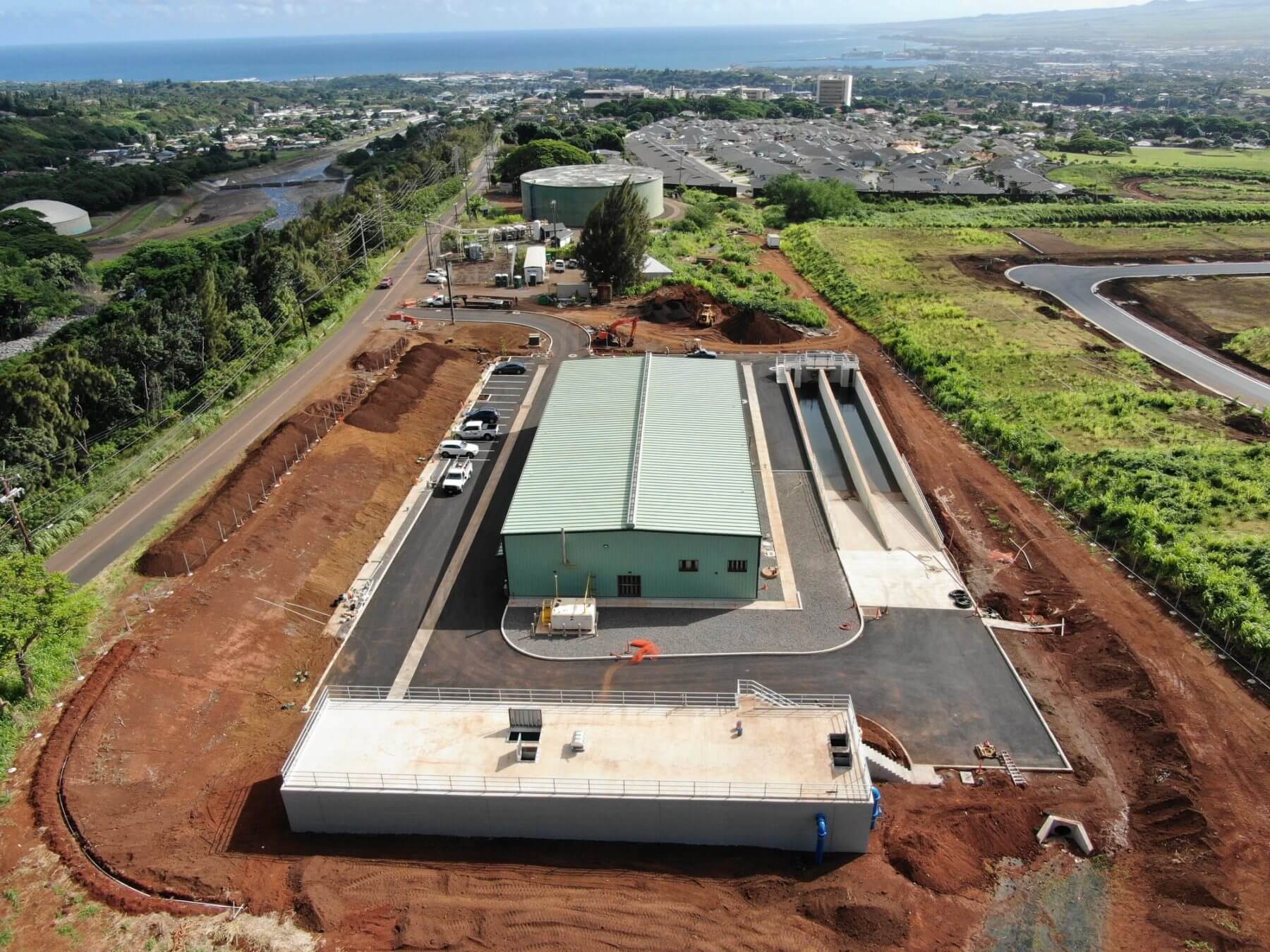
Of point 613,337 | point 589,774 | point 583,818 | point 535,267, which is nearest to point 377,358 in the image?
point 613,337

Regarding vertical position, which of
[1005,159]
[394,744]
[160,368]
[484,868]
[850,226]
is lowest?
[484,868]

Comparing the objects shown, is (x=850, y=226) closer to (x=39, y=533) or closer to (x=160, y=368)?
(x=160, y=368)

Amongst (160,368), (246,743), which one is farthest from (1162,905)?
(160,368)

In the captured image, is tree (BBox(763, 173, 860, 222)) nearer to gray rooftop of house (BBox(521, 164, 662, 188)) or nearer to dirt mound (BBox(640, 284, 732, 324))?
gray rooftop of house (BBox(521, 164, 662, 188))

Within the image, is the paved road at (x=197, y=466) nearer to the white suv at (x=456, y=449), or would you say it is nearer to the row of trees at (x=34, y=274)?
the white suv at (x=456, y=449)

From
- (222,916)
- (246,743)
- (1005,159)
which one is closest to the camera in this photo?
(222,916)

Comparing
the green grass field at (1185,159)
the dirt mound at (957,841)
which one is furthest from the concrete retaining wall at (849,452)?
the green grass field at (1185,159)

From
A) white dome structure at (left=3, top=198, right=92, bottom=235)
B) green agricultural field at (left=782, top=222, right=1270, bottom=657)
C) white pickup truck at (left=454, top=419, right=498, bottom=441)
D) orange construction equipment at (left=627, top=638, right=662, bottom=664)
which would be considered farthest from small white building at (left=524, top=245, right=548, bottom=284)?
white dome structure at (left=3, top=198, right=92, bottom=235)
